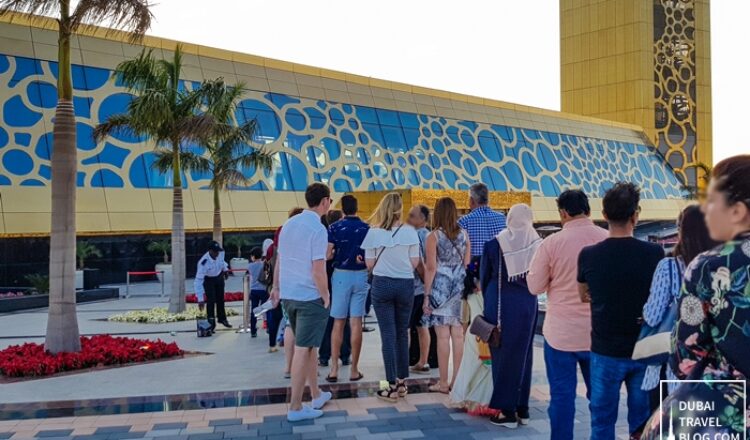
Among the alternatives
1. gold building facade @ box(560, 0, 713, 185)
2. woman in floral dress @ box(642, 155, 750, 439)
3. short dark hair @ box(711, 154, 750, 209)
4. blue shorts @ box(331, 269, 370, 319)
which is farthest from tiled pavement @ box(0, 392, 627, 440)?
gold building facade @ box(560, 0, 713, 185)

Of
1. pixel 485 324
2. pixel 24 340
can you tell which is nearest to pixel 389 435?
pixel 485 324

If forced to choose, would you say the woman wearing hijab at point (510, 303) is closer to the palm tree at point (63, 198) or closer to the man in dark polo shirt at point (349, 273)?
the man in dark polo shirt at point (349, 273)

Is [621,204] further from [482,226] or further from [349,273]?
[349,273]

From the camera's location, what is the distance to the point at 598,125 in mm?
45500

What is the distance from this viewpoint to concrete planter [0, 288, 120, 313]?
53.1 feet

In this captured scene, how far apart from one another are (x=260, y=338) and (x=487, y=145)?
1066 inches

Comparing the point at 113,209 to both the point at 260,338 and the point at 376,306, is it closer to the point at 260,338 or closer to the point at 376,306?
the point at 260,338

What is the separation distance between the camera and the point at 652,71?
58375 millimetres

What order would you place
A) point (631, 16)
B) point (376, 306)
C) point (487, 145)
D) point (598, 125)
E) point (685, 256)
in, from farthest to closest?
point (631, 16) → point (598, 125) → point (487, 145) → point (376, 306) → point (685, 256)

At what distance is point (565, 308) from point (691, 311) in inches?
97.0

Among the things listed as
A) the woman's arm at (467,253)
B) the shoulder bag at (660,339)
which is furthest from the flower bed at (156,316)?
the shoulder bag at (660,339)

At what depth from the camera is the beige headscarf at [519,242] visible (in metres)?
5.25

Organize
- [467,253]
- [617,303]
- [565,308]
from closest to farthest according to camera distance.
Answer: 1. [617,303]
2. [565,308]
3. [467,253]

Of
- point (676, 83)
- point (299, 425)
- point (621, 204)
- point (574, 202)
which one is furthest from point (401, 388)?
point (676, 83)
